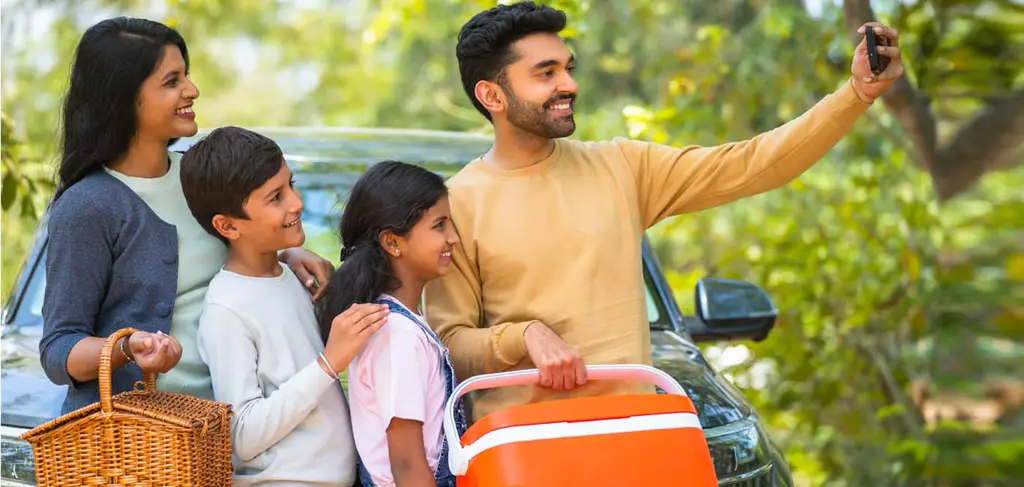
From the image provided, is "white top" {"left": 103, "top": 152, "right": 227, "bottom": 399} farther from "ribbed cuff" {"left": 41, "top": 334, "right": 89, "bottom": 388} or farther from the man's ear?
the man's ear

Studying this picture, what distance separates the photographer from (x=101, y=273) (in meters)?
2.59

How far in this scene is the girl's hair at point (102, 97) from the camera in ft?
8.89

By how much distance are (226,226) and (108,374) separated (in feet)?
1.52

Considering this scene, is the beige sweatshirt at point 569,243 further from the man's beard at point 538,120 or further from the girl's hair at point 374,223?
the girl's hair at point 374,223

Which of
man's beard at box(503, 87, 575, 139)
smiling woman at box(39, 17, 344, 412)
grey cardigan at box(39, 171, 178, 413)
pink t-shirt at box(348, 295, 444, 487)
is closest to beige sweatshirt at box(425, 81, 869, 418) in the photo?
man's beard at box(503, 87, 575, 139)

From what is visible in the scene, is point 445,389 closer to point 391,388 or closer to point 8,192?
point 391,388

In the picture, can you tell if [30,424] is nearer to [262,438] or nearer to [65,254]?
[65,254]

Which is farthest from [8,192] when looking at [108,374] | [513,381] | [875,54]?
[875,54]

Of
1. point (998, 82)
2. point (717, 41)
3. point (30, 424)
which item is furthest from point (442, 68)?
point (30, 424)

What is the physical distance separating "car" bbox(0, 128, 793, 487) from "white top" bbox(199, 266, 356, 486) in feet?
2.25

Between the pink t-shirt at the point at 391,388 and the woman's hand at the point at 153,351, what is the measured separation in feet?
1.21

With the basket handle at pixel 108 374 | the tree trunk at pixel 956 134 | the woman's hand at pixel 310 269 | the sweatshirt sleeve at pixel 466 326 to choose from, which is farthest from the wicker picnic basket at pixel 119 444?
the tree trunk at pixel 956 134

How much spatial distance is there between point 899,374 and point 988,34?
2401 mm

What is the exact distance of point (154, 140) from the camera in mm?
2773
